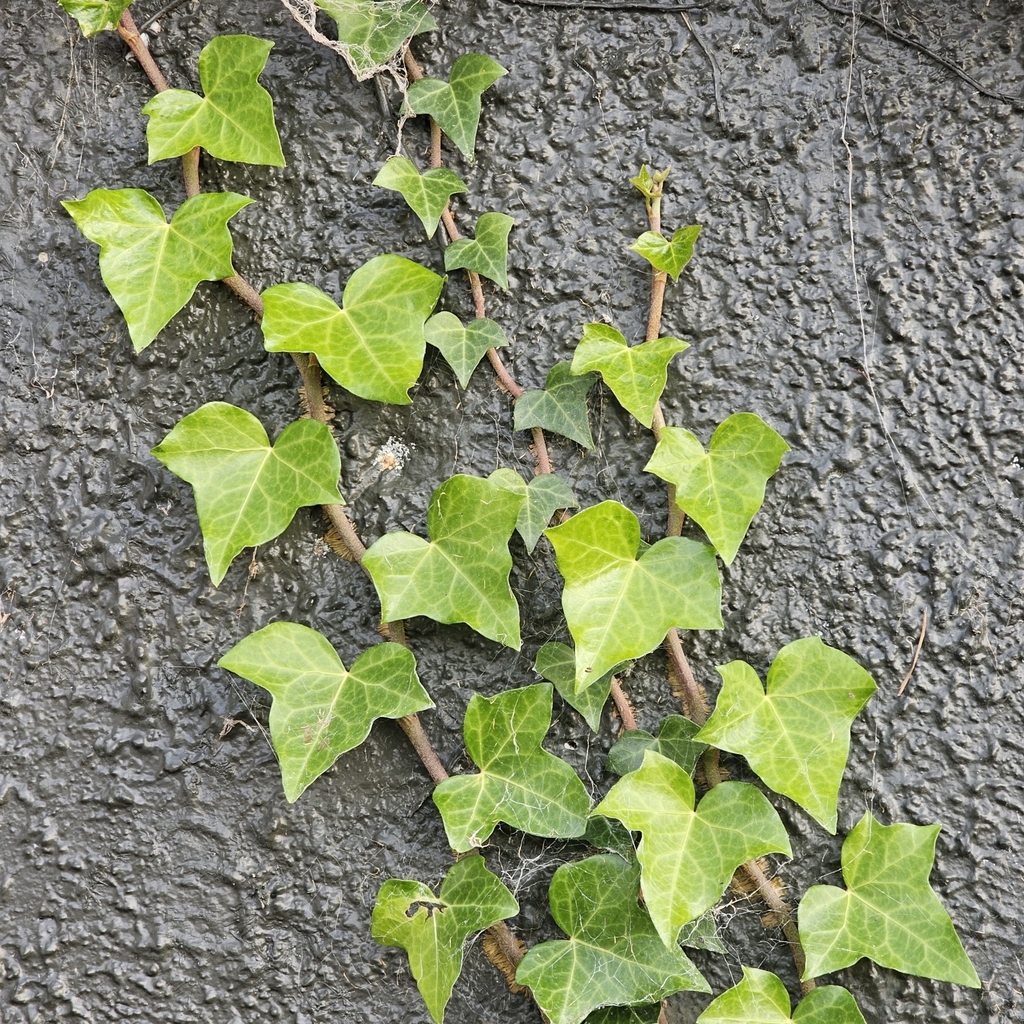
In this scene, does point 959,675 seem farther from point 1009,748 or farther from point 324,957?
point 324,957

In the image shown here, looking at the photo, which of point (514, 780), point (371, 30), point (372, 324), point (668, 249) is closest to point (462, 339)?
point (372, 324)

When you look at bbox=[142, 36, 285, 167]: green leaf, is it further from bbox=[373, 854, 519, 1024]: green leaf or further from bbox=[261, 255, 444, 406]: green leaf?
bbox=[373, 854, 519, 1024]: green leaf

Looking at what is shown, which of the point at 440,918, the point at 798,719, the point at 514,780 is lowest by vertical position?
the point at 440,918

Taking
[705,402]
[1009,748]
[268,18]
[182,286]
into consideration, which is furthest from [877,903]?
[268,18]

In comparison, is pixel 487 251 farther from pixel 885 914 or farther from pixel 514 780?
pixel 885 914

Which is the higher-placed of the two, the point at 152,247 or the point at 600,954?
Answer: the point at 152,247

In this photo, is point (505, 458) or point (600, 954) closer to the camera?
point (600, 954)
